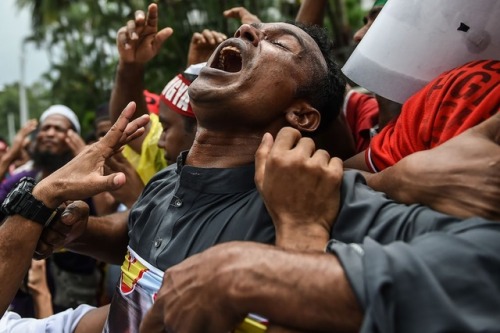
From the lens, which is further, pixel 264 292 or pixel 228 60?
pixel 228 60

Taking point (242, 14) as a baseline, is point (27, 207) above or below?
below

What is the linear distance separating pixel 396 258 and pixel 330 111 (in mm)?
1180

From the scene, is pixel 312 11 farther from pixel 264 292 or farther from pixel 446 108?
pixel 264 292

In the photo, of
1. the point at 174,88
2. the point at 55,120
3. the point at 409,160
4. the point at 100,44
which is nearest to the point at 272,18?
the point at 55,120

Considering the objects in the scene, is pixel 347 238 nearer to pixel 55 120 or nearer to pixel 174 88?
pixel 174 88

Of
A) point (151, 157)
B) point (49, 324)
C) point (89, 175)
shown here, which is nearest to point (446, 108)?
point (89, 175)

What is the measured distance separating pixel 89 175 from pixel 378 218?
111 cm

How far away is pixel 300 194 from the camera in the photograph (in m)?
1.68

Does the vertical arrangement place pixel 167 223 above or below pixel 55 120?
above

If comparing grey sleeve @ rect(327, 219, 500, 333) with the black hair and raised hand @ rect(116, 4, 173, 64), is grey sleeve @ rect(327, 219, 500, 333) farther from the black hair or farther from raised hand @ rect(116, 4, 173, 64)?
raised hand @ rect(116, 4, 173, 64)

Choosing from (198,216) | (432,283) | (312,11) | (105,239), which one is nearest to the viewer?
(432,283)

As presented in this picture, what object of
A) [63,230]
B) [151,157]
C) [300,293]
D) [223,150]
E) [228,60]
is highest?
[228,60]

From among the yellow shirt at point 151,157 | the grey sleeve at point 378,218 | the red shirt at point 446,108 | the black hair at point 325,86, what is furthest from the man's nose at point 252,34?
the yellow shirt at point 151,157

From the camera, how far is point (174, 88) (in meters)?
3.84
